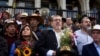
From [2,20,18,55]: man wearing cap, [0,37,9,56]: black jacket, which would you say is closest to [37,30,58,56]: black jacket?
[0,37,9,56]: black jacket

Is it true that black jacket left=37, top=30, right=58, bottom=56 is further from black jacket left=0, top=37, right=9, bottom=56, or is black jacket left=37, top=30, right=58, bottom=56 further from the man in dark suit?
black jacket left=0, top=37, right=9, bottom=56

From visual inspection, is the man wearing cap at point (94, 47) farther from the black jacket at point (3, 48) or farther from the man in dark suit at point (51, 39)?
the black jacket at point (3, 48)

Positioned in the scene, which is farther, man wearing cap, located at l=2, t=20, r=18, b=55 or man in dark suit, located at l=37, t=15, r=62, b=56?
man wearing cap, located at l=2, t=20, r=18, b=55

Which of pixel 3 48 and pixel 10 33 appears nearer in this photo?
pixel 3 48

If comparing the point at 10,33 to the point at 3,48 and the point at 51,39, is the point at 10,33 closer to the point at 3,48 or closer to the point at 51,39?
the point at 3,48

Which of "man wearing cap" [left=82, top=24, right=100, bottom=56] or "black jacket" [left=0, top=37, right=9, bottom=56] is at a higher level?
"man wearing cap" [left=82, top=24, right=100, bottom=56]

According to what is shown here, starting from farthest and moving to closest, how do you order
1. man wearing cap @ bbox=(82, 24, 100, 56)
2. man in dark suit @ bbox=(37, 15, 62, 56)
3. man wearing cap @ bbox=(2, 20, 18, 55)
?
1. man wearing cap @ bbox=(2, 20, 18, 55)
2. man in dark suit @ bbox=(37, 15, 62, 56)
3. man wearing cap @ bbox=(82, 24, 100, 56)

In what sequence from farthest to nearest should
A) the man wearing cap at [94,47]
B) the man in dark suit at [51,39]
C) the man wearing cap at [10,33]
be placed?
the man wearing cap at [10,33]
the man in dark suit at [51,39]
the man wearing cap at [94,47]

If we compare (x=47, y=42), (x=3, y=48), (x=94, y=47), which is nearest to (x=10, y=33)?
(x=3, y=48)

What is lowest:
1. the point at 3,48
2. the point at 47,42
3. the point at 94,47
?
the point at 3,48

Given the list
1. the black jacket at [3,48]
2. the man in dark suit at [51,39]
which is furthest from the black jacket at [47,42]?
the black jacket at [3,48]

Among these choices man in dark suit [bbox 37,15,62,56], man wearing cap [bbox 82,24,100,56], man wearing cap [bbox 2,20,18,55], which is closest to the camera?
man wearing cap [bbox 82,24,100,56]

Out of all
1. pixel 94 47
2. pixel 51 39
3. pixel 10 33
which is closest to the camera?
pixel 94 47

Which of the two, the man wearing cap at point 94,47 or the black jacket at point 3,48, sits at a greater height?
the man wearing cap at point 94,47
